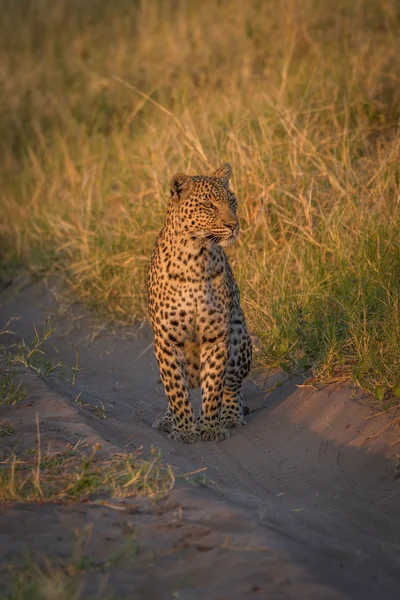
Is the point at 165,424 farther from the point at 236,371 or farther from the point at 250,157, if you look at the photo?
the point at 250,157

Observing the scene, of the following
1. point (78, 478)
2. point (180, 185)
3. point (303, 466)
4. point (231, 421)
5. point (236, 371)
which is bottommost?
point (231, 421)

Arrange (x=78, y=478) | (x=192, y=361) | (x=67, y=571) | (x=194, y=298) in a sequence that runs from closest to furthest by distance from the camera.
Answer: (x=67, y=571) < (x=78, y=478) < (x=194, y=298) < (x=192, y=361)

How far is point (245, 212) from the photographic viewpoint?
28.1 feet

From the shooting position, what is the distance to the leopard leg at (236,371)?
646 cm

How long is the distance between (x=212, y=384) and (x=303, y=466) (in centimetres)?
86

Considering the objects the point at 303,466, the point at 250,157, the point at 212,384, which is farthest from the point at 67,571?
the point at 250,157

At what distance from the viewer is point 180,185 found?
20.4 ft

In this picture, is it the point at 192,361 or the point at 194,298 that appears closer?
the point at 194,298

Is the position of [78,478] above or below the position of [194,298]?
below

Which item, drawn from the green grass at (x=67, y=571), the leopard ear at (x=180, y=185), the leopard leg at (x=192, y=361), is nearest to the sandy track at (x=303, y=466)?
the leopard leg at (x=192, y=361)

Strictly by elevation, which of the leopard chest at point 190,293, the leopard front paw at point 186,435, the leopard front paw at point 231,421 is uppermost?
the leopard chest at point 190,293

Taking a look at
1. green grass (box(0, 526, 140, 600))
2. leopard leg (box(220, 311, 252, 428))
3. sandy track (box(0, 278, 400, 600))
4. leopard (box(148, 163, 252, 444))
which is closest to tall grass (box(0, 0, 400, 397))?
sandy track (box(0, 278, 400, 600))

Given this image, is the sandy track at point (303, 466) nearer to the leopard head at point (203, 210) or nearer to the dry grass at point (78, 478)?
the dry grass at point (78, 478)

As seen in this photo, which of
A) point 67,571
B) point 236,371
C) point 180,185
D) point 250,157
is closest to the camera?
point 67,571
